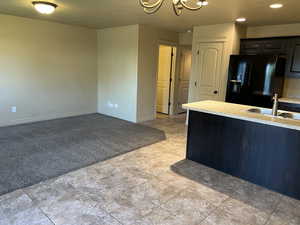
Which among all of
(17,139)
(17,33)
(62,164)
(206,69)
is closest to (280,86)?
(206,69)

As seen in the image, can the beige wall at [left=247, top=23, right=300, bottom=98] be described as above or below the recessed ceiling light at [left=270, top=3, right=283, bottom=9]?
below

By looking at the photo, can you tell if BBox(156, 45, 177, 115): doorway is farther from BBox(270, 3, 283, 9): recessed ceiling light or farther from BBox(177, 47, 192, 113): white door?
BBox(270, 3, 283, 9): recessed ceiling light

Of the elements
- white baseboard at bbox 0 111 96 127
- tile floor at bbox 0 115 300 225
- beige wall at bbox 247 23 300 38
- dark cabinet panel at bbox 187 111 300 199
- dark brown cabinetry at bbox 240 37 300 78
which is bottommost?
tile floor at bbox 0 115 300 225

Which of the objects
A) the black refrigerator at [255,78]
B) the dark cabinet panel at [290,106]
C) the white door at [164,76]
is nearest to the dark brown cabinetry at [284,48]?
the black refrigerator at [255,78]

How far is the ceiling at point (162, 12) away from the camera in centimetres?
340

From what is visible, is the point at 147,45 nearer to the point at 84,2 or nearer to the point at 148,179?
the point at 84,2

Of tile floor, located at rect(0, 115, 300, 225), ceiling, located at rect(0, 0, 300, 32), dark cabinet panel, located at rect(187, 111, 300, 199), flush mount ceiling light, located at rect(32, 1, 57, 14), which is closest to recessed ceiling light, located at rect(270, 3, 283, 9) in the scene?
ceiling, located at rect(0, 0, 300, 32)

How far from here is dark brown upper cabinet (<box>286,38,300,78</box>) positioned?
4.18m

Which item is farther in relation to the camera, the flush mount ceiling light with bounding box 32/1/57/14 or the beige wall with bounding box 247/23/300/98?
the beige wall with bounding box 247/23/300/98

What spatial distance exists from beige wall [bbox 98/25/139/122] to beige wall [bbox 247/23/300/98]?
2832mm

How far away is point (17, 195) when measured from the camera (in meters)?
2.43

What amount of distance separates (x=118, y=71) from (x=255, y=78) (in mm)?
3331

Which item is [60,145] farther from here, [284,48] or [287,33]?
[287,33]

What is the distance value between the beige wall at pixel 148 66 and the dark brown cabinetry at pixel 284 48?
2.23 m
